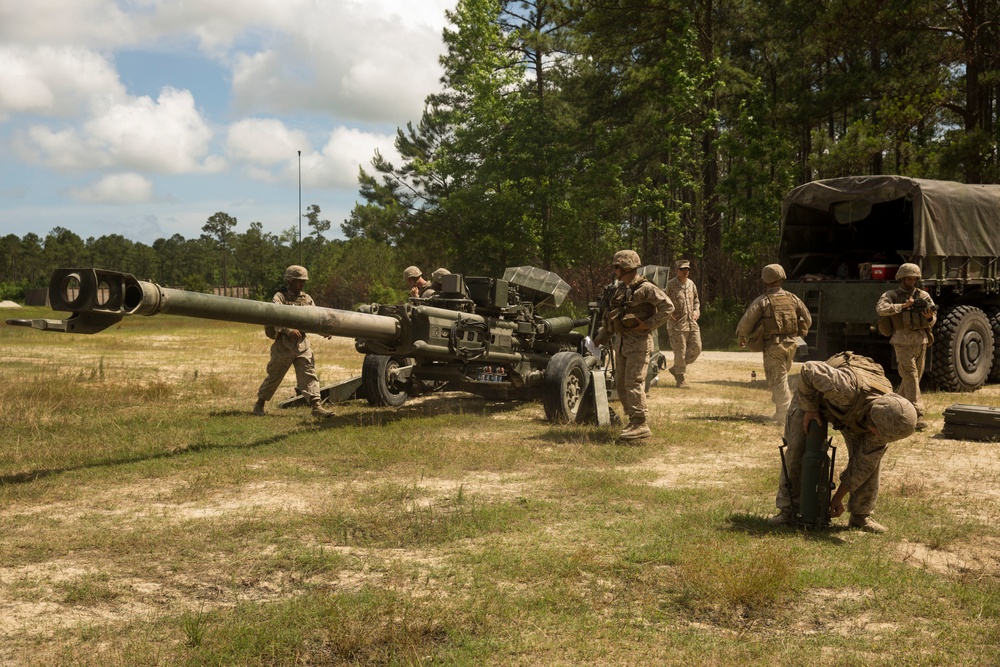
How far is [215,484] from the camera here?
24.4 ft

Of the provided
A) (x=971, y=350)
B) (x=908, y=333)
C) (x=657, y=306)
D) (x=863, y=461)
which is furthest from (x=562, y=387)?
(x=971, y=350)

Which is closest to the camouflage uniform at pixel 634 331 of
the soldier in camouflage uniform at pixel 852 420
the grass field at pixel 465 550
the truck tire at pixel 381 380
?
the grass field at pixel 465 550

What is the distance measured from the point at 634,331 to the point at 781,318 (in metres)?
1.77

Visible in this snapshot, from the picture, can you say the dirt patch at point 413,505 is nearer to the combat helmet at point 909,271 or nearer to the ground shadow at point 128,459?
the ground shadow at point 128,459

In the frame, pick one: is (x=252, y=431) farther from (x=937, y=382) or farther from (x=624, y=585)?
(x=937, y=382)

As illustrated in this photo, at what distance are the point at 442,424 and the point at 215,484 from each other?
3.38 metres

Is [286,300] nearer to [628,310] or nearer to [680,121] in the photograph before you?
[628,310]

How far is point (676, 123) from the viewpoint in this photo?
83.3 feet

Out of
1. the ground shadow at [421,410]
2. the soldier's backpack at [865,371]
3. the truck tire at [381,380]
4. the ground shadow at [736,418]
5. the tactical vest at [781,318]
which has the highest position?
the tactical vest at [781,318]

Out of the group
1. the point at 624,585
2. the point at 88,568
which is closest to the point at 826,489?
the point at 624,585

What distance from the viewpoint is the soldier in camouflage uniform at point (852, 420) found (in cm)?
557

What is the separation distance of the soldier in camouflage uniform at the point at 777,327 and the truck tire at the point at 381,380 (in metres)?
4.17

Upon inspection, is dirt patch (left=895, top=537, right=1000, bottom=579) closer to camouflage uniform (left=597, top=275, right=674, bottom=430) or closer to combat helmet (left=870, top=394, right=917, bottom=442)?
combat helmet (left=870, top=394, right=917, bottom=442)

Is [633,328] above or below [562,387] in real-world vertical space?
above
